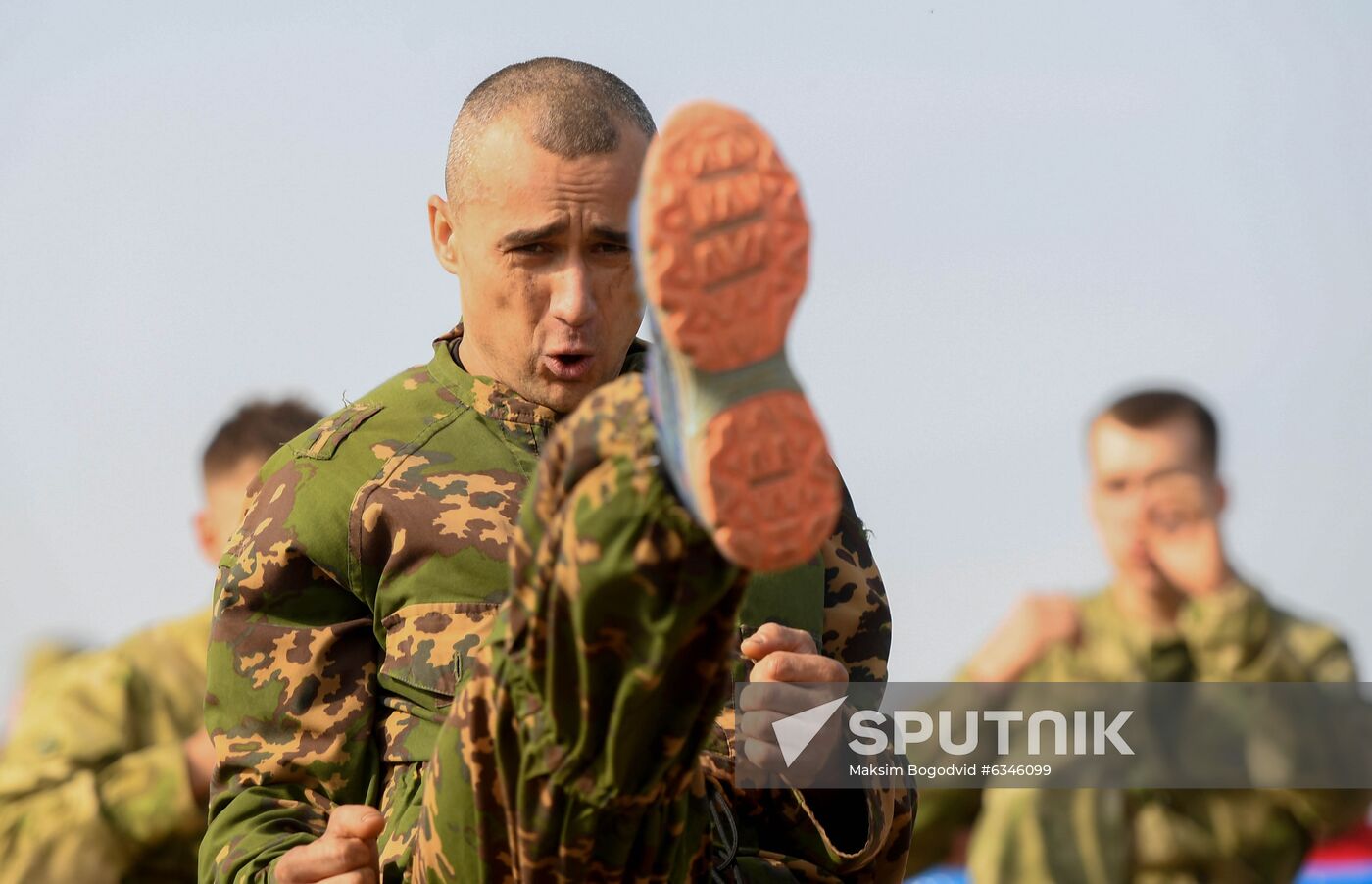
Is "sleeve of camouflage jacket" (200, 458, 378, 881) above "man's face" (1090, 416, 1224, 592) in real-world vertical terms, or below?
below

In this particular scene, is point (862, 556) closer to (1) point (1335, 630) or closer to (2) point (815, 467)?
(2) point (815, 467)

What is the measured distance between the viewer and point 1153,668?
729 cm

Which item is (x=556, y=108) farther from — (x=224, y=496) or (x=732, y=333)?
(x=224, y=496)

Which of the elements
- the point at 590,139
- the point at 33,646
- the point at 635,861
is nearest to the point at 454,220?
the point at 590,139

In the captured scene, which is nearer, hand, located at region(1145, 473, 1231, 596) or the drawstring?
the drawstring

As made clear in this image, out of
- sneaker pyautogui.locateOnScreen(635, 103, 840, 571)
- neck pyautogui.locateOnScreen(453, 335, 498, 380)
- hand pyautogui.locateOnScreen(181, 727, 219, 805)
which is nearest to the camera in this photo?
sneaker pyautogui.locateOnScreen(635, 103, 840, 571)

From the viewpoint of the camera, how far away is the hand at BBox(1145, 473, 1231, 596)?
7.35 meters

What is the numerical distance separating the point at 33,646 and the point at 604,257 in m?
4.29

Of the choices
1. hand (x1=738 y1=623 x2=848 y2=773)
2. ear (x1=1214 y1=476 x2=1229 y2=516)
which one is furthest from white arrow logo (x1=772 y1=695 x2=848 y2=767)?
ear (x1=1214 y1=476 x2=1229 y2=516)

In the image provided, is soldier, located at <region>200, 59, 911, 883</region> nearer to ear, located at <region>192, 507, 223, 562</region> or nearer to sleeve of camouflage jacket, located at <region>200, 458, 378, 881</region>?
sleeve of camouflage jacket, located at <region>200, 458, 378, 881</region>

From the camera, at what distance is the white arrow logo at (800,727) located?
134 inches

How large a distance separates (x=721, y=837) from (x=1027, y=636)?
391cm

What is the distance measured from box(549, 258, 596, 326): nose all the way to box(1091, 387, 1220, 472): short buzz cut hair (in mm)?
4339

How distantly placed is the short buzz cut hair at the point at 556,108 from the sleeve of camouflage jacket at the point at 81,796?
296 cm
